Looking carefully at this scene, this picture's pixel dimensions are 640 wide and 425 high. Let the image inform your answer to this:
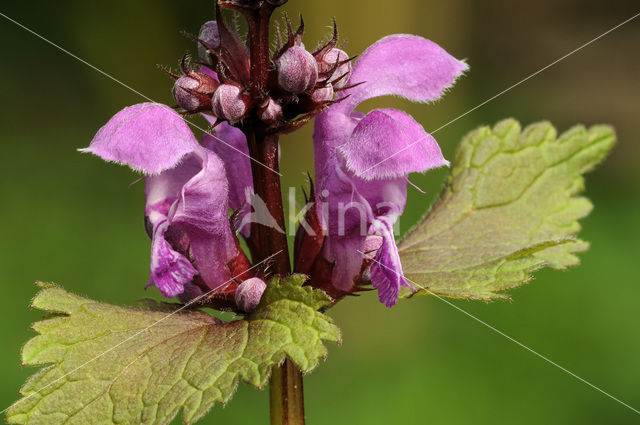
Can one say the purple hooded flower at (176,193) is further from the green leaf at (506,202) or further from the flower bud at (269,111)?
the green leaf at (506,202)

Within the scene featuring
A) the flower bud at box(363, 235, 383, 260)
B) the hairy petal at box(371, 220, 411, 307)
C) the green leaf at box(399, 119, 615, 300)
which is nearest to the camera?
the hairy petal at box(371, 220, 411, 307)

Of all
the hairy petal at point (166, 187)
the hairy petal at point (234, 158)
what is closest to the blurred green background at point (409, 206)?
the hairy petal at point (234, 158)

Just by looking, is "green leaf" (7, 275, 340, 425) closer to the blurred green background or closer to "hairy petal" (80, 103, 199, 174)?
"hairy petal" (80, 103, 199, 174)

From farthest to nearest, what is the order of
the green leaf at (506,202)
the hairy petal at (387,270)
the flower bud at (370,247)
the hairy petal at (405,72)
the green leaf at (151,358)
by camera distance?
1. the green leaf at (506,202)
2. the hairy petal at (405,72)
3. the flower bud at (370,247)
4. the hairy petal at (387,270)
5. the green leaf at (151,358)

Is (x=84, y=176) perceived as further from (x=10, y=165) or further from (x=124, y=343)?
(x=124, y=343)

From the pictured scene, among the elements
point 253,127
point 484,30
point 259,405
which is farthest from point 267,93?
point 484,30

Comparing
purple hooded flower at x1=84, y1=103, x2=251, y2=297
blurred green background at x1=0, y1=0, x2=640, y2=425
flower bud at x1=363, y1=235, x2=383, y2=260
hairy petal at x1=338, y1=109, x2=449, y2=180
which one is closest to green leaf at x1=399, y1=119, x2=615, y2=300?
flower bud at x1=363, y1=235, x2=383, y2=260

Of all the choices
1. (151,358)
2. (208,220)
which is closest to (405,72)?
(208,220)
